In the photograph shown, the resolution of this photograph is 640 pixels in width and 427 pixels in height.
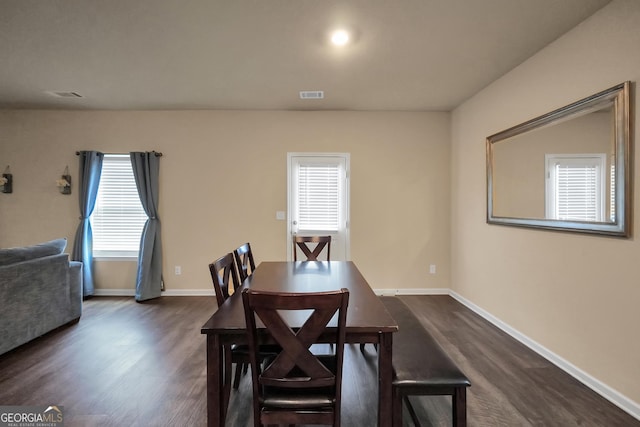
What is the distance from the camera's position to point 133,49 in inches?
90.9

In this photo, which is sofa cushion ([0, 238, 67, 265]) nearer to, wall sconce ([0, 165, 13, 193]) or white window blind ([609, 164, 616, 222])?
wall sconce ([0, 165, 13, 193])

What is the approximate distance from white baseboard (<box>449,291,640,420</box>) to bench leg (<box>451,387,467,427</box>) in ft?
4.42

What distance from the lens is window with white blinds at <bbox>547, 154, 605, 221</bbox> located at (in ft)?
6.05


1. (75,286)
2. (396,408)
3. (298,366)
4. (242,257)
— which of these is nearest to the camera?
(298,366)

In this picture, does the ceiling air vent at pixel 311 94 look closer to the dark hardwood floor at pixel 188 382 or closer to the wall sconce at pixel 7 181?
the dark hardwood floor at pixel 188 382

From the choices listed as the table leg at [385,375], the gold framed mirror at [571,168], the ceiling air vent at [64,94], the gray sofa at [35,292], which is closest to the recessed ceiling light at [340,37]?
the gold framed mirror at [571,168]

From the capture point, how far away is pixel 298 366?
43.2 inches

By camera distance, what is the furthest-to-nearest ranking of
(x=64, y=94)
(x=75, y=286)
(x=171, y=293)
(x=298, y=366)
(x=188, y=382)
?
(x=171, y=293)
(x=64, y=94)
(x=75, y=286)
(x=188, y=382)
(x=298, y=366)

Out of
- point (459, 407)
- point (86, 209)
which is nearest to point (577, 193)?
point (459, 407)

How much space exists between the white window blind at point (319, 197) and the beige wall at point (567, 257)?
5.80 ft

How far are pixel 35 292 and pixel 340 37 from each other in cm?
352

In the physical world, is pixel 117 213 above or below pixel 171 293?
above

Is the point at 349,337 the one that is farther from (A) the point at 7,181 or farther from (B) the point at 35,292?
(A) the point at 7,181

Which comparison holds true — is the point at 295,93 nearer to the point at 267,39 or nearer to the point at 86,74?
the point at 267,39
